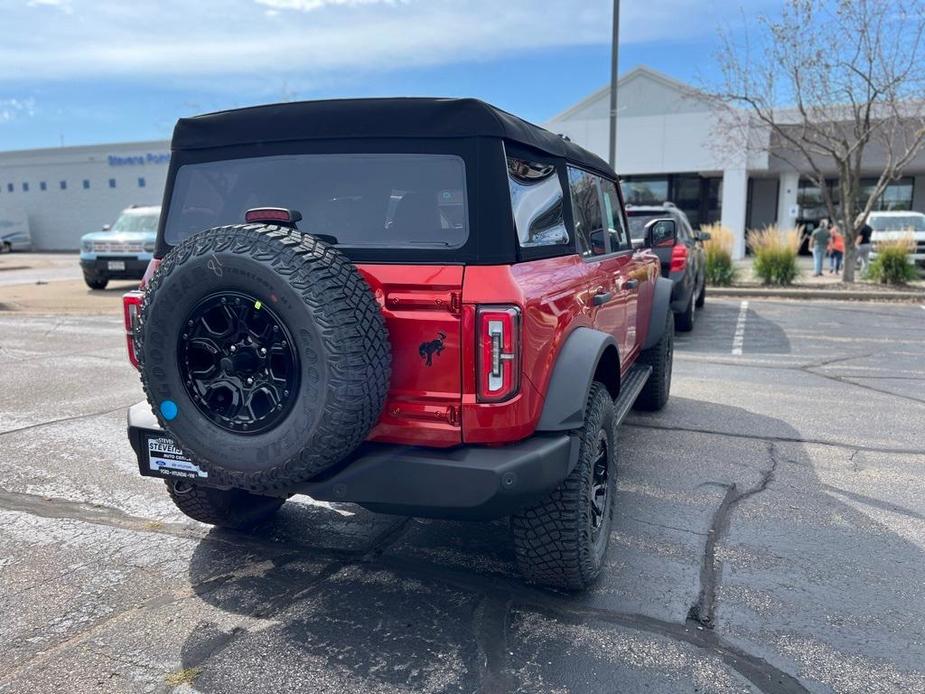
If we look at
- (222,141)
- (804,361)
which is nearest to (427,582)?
(222,141)

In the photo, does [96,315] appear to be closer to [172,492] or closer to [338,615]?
[172,492]

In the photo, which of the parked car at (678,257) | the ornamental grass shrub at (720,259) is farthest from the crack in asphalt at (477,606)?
the ornamental grass shrub at (720,259)

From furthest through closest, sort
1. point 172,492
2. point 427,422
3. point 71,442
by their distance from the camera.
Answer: point 71,442, point 172,492, point 427,422

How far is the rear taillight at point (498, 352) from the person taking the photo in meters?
2.52

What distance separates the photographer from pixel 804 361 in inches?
323

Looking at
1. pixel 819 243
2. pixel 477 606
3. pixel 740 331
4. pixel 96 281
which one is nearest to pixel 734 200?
pixel 819 243

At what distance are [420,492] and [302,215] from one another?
1.30 m

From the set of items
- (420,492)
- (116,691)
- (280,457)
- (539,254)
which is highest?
(539,254)

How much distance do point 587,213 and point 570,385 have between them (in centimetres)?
143

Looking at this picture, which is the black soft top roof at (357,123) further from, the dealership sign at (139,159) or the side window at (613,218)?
the dealership sign at (139,159)

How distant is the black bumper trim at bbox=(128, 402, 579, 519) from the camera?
99.8 inches

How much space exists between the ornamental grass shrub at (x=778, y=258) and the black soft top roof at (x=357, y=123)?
519 inches

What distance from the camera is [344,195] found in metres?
3.00

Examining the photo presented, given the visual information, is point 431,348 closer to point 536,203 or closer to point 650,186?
point 536,203
